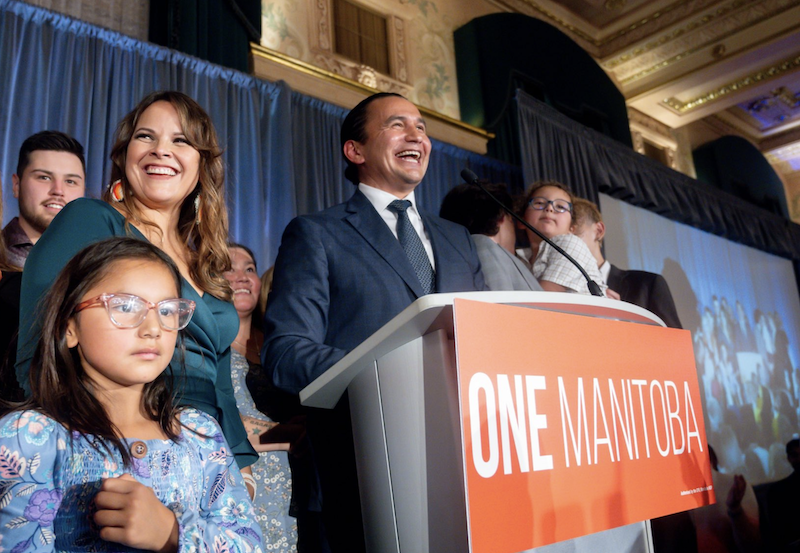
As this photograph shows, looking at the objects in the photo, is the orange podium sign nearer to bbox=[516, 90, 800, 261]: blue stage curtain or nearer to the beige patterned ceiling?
bbox=[516, 90, 800, 261]: blue stage curtain

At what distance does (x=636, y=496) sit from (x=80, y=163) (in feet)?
8.12

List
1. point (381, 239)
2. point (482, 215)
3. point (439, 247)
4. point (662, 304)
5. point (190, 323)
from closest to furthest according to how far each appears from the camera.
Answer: point (190, 323), point (381, 239), point (439, 247), point (482, 215), point (662, 304)

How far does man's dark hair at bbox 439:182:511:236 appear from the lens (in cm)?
265

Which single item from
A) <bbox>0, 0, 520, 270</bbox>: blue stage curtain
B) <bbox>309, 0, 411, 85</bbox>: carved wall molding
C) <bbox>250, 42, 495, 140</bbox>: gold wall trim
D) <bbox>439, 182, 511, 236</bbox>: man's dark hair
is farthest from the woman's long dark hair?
<bbox>309, 0, 411, 85</bbox>: carved wall molding

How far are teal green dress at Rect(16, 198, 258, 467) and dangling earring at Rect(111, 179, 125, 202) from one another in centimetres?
13

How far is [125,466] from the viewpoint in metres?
0.94

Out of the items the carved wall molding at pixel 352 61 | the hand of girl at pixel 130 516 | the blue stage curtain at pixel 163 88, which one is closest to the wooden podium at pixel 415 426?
the hand of girl at pixel 130 516

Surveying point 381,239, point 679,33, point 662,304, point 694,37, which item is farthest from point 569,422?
point 694,37

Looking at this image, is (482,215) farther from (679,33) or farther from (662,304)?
(679,33)

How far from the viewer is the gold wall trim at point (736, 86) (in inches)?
286

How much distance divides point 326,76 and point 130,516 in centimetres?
408

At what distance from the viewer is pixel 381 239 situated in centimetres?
153

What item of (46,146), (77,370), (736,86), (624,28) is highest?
(624,28)

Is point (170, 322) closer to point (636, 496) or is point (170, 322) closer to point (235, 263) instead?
point (636, 496)
